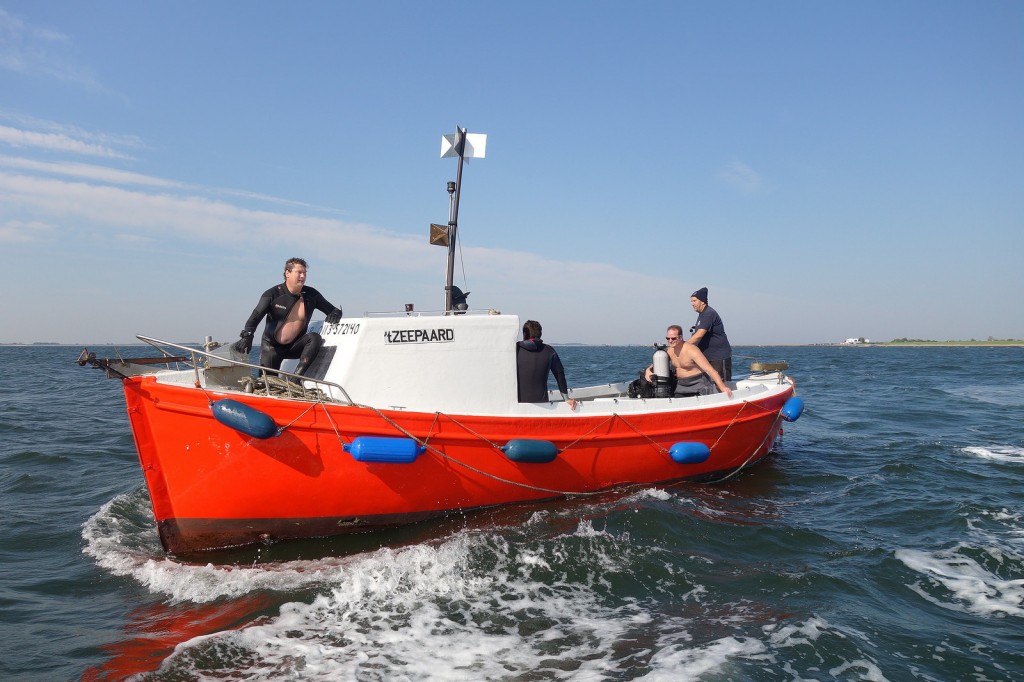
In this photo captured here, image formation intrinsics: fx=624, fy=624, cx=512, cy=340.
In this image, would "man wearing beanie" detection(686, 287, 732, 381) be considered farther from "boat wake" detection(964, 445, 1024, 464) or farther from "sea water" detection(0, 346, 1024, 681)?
"boat wake" detection(964, 445, 1024, 464)

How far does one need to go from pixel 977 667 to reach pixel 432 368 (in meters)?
4.84

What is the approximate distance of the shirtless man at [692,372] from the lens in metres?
8.56

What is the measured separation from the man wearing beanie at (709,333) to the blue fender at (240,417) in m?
5.94

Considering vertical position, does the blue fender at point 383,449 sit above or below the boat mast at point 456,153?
below

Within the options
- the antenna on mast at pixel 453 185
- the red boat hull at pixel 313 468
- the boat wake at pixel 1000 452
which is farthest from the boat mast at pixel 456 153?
the boat wake at pixel 1000 452

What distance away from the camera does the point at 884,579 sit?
542 centimetres

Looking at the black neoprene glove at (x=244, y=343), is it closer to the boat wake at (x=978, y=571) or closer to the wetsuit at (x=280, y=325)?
the wetsuit at (x=280, y=325)

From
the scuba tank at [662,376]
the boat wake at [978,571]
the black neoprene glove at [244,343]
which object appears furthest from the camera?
the scuba tank at [662,376]

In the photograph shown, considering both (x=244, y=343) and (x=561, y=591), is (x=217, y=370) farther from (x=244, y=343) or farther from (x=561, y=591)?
(x=561, y=591)

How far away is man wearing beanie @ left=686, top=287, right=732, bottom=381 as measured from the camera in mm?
8969

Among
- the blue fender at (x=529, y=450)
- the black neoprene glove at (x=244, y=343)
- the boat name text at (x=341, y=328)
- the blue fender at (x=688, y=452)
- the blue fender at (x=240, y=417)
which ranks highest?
the boat name text at (x=341, y=328)

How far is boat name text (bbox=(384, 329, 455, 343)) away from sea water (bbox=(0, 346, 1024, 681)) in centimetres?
186

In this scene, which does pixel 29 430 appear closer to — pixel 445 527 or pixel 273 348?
pixel 273 348

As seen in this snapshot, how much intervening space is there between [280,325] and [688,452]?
4.95 m
